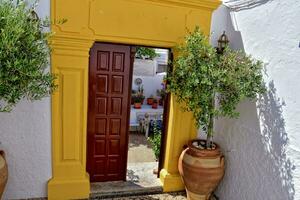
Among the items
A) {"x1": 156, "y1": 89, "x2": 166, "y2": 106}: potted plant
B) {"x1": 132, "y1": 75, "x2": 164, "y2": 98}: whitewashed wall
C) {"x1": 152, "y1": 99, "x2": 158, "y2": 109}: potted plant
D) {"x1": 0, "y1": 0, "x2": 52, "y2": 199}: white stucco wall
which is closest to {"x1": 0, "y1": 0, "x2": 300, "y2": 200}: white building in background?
{"x1": 0, "y1": 0, "x2": 52, "y2": 199}: white stucco wall

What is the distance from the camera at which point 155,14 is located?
4.00 m

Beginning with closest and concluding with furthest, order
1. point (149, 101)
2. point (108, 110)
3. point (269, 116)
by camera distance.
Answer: point (269, 116) < point (108, 110) < point (149, 101)

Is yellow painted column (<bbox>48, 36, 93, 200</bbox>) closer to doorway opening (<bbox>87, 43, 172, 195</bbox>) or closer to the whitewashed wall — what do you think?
doorway opening (<bbox>87, 43, 172, 195</bbox>)

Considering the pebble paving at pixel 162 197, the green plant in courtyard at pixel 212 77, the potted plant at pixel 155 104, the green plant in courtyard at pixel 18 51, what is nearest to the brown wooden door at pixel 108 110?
the pebble paving at pixel 162 197

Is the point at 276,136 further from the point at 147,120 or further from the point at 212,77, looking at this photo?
the point at 147,120

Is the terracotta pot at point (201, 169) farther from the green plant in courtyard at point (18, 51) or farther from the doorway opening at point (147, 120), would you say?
the green plant in courtyard at point (18, 51)

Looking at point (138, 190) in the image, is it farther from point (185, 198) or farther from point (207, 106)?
point (207, 106)

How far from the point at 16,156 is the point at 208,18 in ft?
11.5

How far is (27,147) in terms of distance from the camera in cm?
392

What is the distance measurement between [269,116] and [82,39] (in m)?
2.69

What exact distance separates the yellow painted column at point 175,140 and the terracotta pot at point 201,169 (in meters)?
0.35

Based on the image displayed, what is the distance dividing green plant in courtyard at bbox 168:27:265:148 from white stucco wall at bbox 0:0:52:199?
2.02 metres

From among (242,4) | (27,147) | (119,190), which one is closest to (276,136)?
(242,4)

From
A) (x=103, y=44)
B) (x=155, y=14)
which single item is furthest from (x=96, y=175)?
(x=155, y=14)
